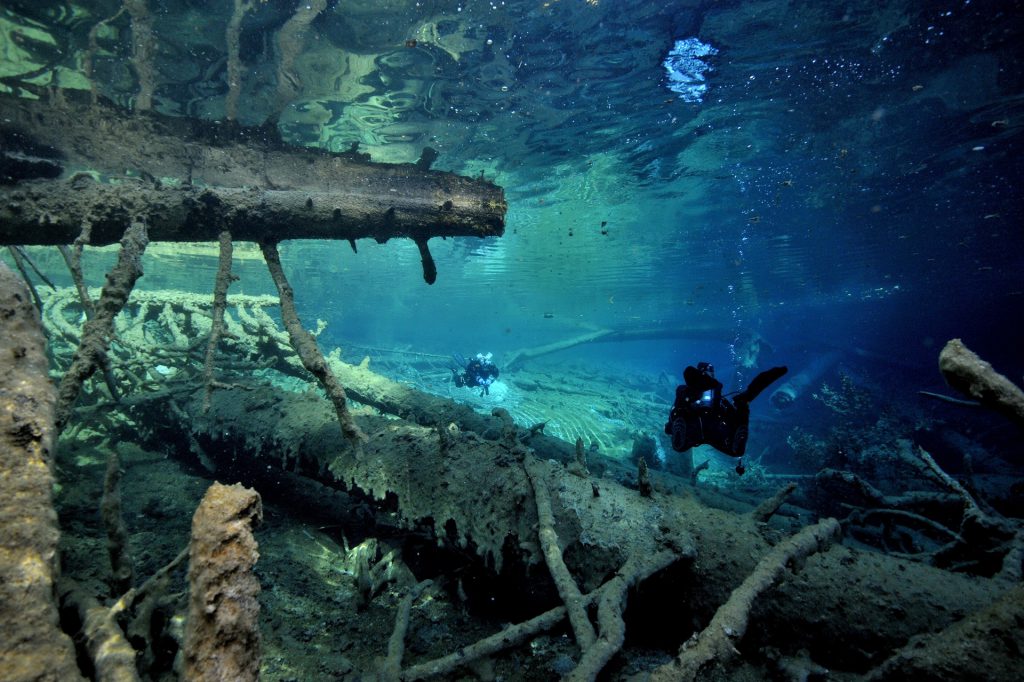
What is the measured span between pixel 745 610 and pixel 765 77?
45.7ft

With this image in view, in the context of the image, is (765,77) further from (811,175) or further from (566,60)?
(811,175)

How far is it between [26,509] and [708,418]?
5.81m

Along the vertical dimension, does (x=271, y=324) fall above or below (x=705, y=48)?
below

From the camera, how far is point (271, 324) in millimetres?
8070

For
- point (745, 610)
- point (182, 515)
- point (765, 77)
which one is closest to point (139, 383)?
point (182, 515)

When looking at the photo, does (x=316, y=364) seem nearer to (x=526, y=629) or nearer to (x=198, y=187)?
(x=198, y=187)

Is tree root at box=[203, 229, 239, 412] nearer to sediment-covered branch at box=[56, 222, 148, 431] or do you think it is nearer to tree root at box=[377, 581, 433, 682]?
→ sediment-covered branch at box=[56, 222, 148, 431]

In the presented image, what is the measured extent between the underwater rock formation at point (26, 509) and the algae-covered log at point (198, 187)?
2435 mm

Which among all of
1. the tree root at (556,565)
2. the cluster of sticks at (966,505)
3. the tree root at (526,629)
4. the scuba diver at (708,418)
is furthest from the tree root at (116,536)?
the scuba diver at (708,418)

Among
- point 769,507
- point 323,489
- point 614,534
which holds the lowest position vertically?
point 323,489

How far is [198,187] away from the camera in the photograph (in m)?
4.09

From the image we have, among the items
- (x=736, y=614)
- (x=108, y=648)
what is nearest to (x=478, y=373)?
(x=736, y=614)

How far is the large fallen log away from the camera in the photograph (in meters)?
2.25

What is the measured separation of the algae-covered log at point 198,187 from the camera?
147 inches
